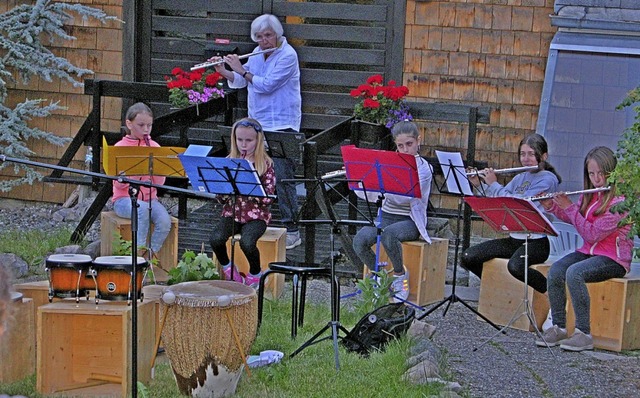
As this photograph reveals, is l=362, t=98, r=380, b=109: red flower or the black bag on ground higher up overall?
l=362, t=98, r=380, b=109: red flower

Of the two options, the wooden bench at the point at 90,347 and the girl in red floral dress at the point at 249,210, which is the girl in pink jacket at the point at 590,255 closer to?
the girl in red floral dress at the point at 249,210

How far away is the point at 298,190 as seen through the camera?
1118 cm

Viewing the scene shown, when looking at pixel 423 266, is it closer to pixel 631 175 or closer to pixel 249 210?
pixel 249 210

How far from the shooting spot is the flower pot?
32.3 ft

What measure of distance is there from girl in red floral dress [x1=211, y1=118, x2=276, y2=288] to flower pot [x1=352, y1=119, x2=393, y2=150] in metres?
1.49

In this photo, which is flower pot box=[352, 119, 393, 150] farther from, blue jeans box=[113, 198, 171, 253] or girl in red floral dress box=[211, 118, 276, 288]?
blue jeans box=[113, 198, 171, 253]

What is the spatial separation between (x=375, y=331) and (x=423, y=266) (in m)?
1.66

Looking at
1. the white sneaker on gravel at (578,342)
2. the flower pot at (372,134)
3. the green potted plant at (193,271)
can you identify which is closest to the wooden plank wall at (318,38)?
the flower pot at (372,134)

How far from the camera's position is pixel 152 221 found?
8.89 metres

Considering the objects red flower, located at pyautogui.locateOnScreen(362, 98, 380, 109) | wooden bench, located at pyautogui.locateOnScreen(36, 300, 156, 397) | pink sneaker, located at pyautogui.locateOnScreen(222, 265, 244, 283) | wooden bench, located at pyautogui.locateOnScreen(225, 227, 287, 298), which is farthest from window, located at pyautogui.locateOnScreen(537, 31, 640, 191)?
wooden bench, located at pyautogui.locateOnScreen(36, 300, 156, 397)

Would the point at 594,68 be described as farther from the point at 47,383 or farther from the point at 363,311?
the point at 47,383

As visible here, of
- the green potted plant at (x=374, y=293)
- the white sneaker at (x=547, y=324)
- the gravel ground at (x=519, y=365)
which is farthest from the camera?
the white sneaker at (x=547, y=324)

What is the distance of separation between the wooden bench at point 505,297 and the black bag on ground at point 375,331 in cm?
127

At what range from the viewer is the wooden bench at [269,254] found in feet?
28.3
